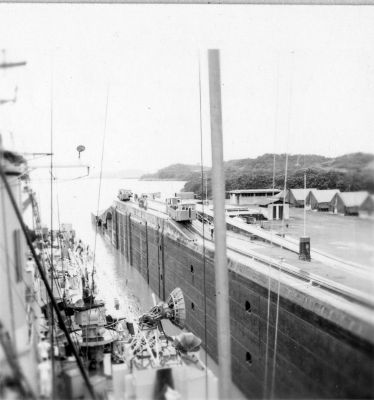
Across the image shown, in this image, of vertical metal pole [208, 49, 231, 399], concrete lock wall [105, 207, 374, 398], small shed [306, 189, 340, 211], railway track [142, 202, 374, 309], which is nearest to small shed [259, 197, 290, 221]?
small shed [306, 189, 340, 211]

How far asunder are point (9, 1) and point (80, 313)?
4681 mm

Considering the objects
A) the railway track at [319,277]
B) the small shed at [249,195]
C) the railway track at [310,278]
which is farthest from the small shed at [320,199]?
the small shed at [249,195]

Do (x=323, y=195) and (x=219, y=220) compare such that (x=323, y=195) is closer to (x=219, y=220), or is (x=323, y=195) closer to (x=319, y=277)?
(x=319, y=277)

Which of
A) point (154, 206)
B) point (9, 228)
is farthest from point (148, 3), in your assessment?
point (154, 206)

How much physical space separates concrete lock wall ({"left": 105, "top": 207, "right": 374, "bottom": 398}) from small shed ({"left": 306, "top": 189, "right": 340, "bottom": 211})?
5235 millimetres

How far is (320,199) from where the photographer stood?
1702 centimetres

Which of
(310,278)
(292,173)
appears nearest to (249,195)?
(292,173)

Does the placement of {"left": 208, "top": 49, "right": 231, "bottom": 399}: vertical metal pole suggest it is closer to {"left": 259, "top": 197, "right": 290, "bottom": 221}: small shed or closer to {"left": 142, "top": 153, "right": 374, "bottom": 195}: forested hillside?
{"left": 142, "top": 153, "right": 374, "bottom": 195}: forested hillside

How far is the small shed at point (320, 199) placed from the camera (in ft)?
53.0

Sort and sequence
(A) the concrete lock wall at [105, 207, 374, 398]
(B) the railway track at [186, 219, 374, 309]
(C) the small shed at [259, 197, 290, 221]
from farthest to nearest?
(C) the small shed at [259, 197, 290, 221] → (B) the railway track at [186, 219, 374, 309] → (A) the concrete lock wall at [105, 207, 374, 398]

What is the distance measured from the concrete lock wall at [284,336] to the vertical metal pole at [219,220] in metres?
1.37

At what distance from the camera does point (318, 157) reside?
18.2m

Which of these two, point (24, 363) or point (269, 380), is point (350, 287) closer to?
point (269, 380)

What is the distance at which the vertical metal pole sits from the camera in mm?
4051
